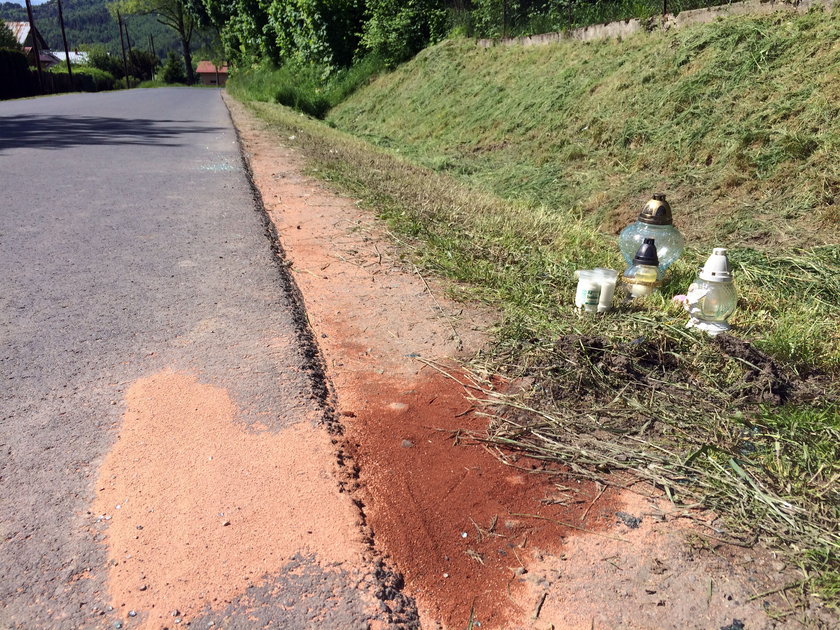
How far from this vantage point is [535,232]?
530 cm

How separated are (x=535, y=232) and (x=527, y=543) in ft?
11.9

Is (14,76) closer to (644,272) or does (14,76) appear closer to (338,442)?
(644,272)

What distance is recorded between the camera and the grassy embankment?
2.36 m

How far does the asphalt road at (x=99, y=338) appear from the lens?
1794 millimetres

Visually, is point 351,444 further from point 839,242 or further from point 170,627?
point 839,242

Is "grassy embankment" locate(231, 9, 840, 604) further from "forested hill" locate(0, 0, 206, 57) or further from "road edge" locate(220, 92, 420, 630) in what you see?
"forested hill" locate(0, 0, 206, 57)

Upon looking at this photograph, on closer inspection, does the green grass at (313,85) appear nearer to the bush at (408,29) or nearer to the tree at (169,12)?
the bush at (408,29)

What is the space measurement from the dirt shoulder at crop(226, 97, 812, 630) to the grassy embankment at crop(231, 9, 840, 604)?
0.15 m

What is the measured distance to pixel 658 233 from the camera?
4.21 metres

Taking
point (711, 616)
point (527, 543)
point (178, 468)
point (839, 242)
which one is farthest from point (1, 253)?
point (839, 242)

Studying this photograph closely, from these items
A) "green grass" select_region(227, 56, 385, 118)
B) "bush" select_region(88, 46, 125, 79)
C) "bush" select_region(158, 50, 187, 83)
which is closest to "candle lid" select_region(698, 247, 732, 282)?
"green grass" select_region(227, 56, 385, 118)

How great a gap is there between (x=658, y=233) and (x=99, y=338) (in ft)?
10.7

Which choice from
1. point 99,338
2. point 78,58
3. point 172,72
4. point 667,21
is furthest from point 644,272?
point 78,58

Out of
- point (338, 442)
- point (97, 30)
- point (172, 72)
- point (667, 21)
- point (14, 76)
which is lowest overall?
point (338, 442)
